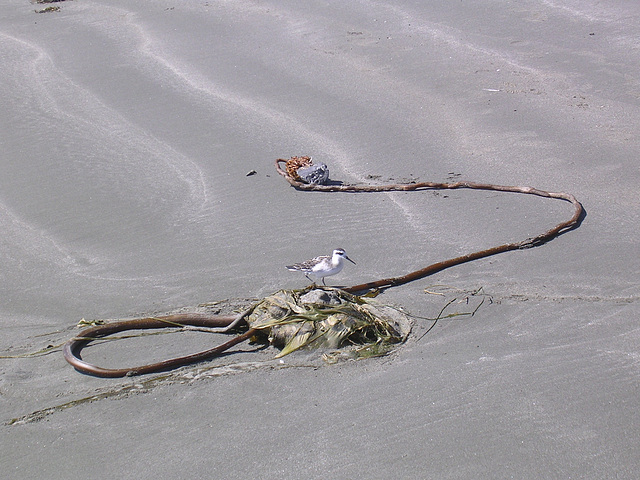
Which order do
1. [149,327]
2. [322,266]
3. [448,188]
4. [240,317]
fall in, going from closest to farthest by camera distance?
1. [240,317]
2. [149,327]
3. [322,266]
4. [448,188]

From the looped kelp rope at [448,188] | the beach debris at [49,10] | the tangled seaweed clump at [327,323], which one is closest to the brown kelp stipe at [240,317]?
the looped kelp rope at [448,188]

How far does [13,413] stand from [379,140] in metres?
4.56

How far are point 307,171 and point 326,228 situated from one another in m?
0.77

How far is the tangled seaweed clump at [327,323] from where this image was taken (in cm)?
415

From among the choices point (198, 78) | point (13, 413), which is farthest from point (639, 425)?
point (198, 78)

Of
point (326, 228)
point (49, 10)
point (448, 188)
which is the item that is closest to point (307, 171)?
point (326, 228)

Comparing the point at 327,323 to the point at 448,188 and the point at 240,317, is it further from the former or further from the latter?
the point at 448,188

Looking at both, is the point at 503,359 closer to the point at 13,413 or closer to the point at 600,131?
the point at 13,413

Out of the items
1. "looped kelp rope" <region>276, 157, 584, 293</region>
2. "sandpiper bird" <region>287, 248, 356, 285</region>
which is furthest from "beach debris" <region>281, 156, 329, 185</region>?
"sandpiper bird" <region>287, 248, 356, 285</region>

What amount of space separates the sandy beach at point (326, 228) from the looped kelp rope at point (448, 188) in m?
0.08

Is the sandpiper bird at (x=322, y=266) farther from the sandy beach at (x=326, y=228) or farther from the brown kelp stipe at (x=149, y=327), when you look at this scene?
the brown kelp stipe at (x=149, y=327)

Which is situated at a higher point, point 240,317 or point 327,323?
point 327,323

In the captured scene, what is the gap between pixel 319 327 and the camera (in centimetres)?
425

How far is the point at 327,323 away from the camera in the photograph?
13.9 feet
